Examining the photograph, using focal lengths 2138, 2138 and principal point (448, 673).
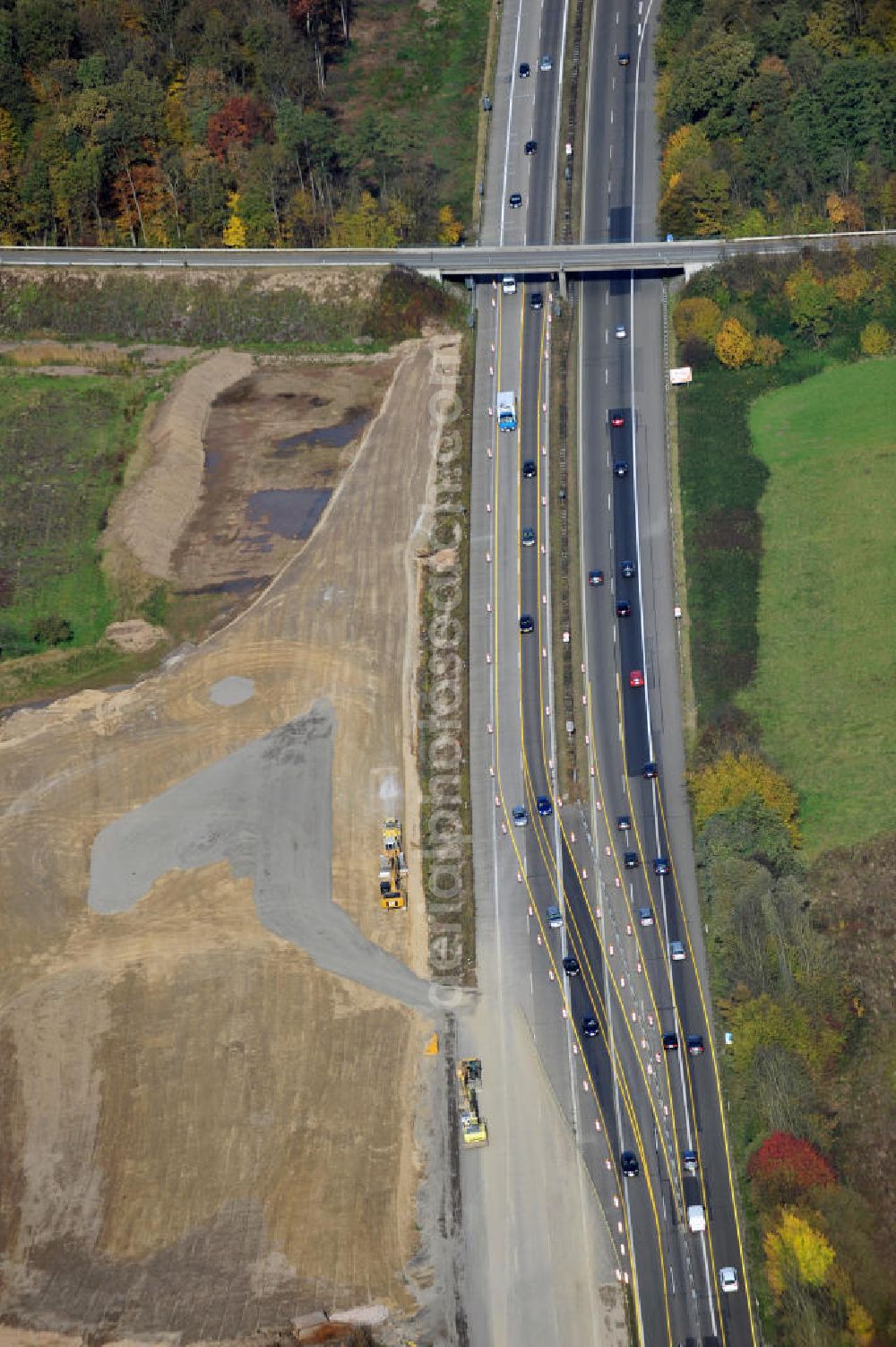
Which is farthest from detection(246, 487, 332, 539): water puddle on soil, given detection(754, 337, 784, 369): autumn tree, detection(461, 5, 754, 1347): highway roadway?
detection(754, 337, 784, 369): autumn tree

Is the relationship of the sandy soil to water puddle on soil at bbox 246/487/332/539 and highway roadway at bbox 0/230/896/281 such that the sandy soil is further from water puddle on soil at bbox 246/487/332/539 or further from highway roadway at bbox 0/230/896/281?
highway roadway at bbox 0/230/896/281

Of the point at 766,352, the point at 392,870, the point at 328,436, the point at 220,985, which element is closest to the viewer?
the point at 220,985

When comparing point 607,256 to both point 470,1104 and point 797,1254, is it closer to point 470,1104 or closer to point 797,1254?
point 470,1104

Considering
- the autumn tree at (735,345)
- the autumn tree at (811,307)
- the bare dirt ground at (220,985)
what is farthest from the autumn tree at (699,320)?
the bare dirt ground at (220,985)

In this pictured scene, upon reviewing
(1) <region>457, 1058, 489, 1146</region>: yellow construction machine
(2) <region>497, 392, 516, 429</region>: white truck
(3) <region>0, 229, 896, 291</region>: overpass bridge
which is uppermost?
(3) <region>0, 229, 896, 291</region>: overpass bridge

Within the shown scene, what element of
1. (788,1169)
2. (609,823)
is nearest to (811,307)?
(609,823)

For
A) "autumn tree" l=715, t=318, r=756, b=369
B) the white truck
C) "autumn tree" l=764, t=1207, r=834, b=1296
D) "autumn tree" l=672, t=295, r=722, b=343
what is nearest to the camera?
"autumn tree" l=764, t=1207, r=834, b=1296

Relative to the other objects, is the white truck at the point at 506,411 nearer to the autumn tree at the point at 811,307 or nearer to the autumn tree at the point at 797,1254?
the autumn tree at the point at 811,307
